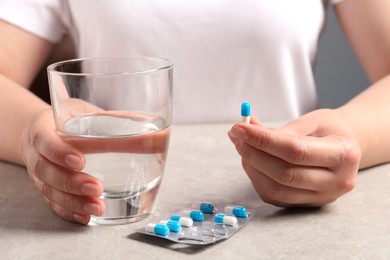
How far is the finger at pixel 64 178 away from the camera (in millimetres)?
577

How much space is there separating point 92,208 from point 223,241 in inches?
4.8

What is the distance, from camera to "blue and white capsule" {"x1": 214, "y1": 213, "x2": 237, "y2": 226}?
58 cm

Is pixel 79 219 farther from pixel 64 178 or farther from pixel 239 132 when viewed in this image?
pixel 239 132

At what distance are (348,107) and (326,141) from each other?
195mm

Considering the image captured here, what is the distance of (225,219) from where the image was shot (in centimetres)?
59

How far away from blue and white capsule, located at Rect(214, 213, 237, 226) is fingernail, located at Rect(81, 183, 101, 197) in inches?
4.3

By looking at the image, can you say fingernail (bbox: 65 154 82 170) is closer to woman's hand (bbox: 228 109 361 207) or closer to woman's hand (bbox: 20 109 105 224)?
woman's hand (bbox: 20 109 105 224)

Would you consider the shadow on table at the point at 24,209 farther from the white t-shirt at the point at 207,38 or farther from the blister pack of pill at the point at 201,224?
the white t-shirt at the point at 207,38

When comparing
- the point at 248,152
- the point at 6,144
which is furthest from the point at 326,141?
the point at 6,144

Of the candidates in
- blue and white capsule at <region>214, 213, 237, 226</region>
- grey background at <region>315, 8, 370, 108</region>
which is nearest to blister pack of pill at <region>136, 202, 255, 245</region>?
blue and white capsule at <region>214, 213, 237, 226</region>

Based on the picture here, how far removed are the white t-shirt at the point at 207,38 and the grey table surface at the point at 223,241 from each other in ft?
1.05

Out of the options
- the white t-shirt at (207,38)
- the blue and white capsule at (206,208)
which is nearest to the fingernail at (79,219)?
the blue and white capsule at (206,208)

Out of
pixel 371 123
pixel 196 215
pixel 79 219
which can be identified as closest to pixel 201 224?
pixel 196 215

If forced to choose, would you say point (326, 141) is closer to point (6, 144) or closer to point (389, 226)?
point (389, 226)
